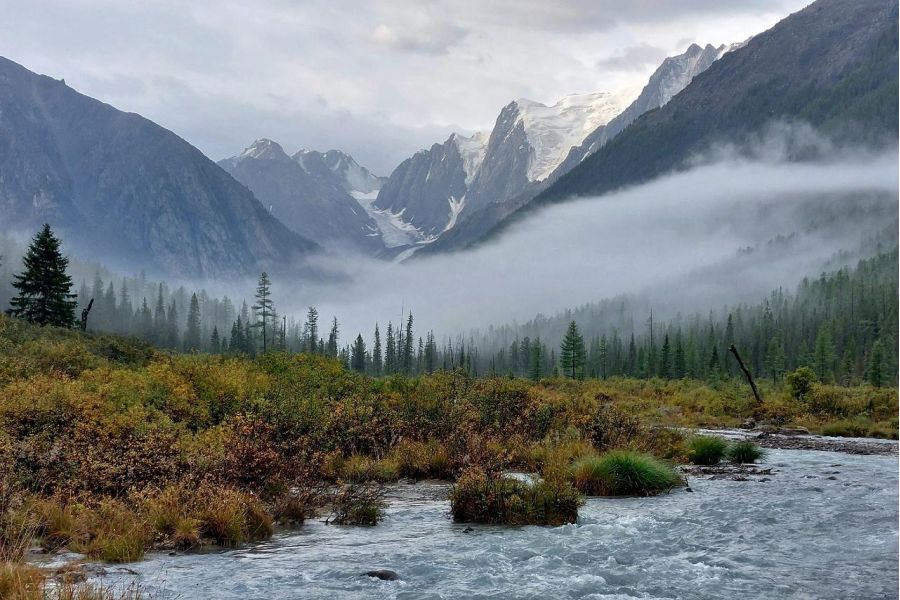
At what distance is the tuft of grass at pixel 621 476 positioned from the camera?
20.5m

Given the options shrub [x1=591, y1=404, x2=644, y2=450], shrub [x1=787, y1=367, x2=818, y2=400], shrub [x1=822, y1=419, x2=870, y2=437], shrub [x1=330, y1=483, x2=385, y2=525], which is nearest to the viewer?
shrub [x1=330, y1=483, x2=385, y2=525]

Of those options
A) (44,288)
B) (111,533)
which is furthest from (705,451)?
(44,288)

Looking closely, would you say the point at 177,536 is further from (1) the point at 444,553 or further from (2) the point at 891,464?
(2) the point at 891,464

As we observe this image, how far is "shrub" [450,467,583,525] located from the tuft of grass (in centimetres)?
356

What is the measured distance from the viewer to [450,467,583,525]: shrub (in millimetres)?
16531

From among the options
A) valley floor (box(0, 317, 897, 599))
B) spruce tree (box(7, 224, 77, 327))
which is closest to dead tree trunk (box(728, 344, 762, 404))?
valley floor (box(0, 317, 897, 599))

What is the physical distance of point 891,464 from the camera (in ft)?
92.6

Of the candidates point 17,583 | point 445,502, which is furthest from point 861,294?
point 17,583

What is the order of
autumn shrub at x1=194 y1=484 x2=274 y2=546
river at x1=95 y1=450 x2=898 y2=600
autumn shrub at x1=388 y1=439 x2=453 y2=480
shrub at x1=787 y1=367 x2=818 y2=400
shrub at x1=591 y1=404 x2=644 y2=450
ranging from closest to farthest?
1. river at x1=95 y1=450 x2=898 y2=600
2. autumn shrub at x1=194 y1=484 x2=274 y2=546
3. autumn shrub at x1=388 y1=439 x2=453 y2=480
4. shrub at x1=591 y1=404 x2=644 y2=450
5. shrub at x1=787 y1=367 x2=818 y2=400

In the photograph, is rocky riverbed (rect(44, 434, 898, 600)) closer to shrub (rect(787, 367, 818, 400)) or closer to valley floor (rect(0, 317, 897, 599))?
valley floor (rect(0, 317, 897, 599))

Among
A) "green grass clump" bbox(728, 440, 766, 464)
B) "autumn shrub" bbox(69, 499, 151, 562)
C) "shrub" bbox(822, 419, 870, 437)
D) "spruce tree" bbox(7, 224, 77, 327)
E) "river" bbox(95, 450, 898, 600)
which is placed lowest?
"shrub" bbox(822, 419, 870, 437)

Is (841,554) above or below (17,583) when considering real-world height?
below

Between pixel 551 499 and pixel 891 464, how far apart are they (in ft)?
60.4

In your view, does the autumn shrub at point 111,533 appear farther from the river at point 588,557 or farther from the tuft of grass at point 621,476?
the tuft of grass at point 621,476
